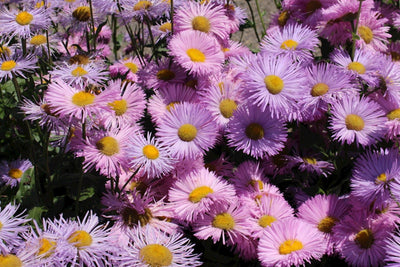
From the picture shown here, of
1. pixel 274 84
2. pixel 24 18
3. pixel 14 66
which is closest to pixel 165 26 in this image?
pixel 24 18

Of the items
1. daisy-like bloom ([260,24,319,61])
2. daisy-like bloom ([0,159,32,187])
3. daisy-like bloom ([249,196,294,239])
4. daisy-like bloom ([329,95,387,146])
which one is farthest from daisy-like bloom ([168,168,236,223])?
daisy-like bloom ([0,159,32,187])

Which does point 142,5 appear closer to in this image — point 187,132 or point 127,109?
point 127,109

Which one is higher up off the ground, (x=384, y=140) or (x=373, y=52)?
(x=373, y=52)

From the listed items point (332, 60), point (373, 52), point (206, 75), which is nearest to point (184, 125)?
point (206, 75)

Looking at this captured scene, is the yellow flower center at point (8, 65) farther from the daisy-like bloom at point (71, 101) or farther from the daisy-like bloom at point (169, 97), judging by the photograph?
the daisy-like bloom at point (169, 97)

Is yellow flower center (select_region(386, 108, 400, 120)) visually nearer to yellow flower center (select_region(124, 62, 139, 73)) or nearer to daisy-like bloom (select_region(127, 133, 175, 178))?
daisy-like bloom (select_region(127, 133, 175, 178))

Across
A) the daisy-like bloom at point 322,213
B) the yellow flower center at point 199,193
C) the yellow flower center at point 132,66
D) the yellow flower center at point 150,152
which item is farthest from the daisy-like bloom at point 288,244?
the yellow flower center at point 132,66

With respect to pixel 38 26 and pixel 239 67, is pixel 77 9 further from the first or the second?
pixel 239 67
